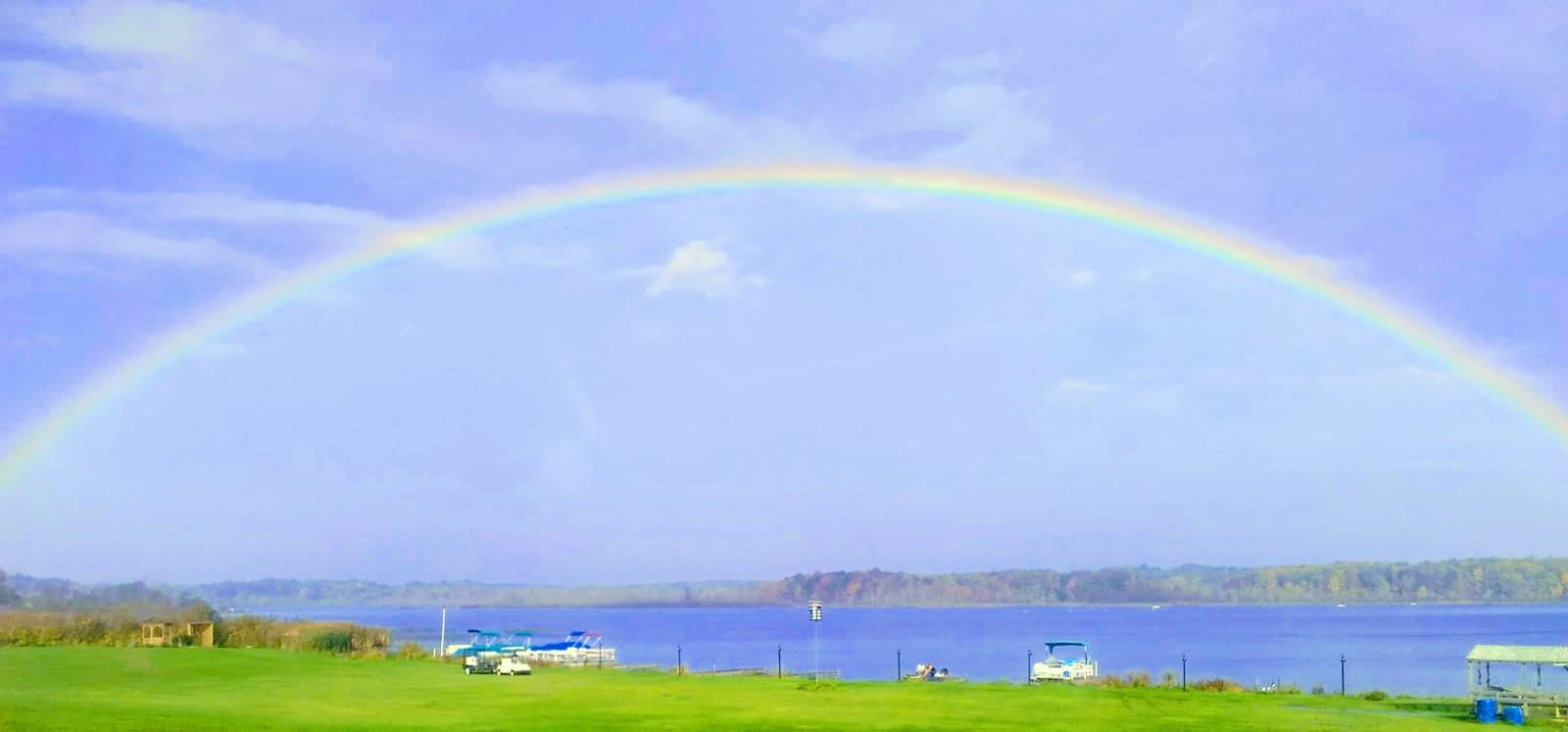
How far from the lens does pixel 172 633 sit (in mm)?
55219

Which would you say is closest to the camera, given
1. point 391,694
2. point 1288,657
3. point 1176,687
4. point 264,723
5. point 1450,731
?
point 264,723

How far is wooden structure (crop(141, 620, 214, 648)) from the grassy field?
9.65m

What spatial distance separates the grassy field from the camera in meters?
27.4

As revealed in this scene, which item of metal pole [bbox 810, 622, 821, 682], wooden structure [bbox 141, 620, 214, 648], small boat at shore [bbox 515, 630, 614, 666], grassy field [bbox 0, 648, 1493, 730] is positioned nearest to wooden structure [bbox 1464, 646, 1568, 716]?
grassy field [bbox 0, 648, 1493, 730]

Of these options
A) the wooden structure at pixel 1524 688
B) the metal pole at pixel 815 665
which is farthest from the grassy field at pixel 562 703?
the metal pole at pixel 815 665

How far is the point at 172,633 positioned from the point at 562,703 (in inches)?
1149

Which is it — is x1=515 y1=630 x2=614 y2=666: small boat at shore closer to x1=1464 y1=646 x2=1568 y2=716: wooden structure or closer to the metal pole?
the metal pole

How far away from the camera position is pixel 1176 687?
40875mm

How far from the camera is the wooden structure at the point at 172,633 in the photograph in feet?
180

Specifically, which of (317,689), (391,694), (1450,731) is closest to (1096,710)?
(1450,731)

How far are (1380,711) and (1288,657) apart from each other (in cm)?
7994

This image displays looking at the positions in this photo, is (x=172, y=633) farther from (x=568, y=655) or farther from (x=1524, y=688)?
(x=1524, y=688)

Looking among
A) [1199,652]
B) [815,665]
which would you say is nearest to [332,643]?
[815,665]

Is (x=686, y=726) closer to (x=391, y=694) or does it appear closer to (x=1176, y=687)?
(x=391, y=694)
